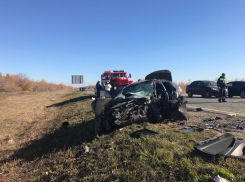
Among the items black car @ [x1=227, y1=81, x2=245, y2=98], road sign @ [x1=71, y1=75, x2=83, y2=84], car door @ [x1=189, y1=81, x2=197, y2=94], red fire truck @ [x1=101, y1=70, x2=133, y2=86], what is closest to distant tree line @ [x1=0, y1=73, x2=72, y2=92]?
road sign @ [x1=71, y1=75, x2=83, y2=84]

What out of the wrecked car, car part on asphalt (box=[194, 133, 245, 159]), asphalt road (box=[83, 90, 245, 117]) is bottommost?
car part on asphalt (box=[194, 133, 245, 159])

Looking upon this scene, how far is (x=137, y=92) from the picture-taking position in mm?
5500

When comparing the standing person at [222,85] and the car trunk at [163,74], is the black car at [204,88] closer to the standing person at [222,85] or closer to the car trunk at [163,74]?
→ the standing person at [222,85]

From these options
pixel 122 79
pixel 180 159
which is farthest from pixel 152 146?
pixel 122 79

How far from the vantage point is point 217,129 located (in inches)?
175

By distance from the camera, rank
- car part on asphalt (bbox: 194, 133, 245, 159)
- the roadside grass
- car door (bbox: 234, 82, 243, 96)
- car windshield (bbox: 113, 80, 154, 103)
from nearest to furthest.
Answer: the roadside grass
car part on asphalt (bbox: 194, 133, 245, 159)
car windshield (bbox: 113, 80, 154, 103)
car door (bbox: 234, 82, 243, 96)

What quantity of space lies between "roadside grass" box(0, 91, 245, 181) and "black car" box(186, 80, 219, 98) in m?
11.5

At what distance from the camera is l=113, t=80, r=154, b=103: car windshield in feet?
17.1

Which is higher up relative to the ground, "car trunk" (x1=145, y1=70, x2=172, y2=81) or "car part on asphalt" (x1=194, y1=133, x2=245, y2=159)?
"car trunk" (x1=145, y1=70, x2=172, y2=81)

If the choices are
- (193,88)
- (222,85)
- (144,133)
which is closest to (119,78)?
(193,88)

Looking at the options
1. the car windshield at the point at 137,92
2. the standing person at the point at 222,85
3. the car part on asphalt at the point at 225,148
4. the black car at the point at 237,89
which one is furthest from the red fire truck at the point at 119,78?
the car part on asphalt at the point at 225,148

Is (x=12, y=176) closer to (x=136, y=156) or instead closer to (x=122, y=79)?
(x=136, y=156)

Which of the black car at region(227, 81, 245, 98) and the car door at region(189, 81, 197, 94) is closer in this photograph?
the black car at region(227, 81, 245, 98)

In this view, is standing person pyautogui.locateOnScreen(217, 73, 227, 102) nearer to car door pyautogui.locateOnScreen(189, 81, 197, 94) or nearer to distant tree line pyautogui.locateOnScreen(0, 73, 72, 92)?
car door pyautogui.locateOnScreen(189, 81, 197, 94)
